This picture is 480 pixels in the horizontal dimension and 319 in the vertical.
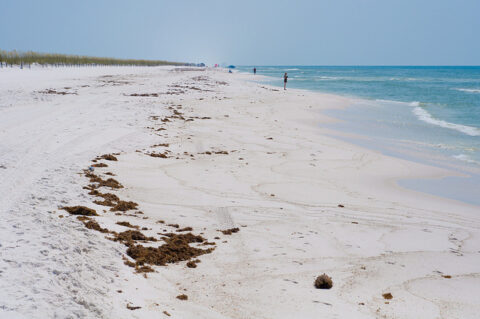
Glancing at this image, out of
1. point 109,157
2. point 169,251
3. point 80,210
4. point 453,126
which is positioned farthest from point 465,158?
point 80,210

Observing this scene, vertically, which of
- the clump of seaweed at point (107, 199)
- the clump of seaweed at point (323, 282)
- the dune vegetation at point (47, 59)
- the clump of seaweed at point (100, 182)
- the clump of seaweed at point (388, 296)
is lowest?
the clump of seaweed at point (388, 296)

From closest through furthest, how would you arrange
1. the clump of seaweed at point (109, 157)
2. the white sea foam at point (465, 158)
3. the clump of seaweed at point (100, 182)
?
the clump of seaweed at point (100, 182)
the clump of seaweed at point (109, 157)
the white sea foam at point (465, 158)

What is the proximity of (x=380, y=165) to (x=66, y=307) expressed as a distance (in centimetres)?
805

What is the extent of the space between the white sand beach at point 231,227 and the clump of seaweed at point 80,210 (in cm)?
14

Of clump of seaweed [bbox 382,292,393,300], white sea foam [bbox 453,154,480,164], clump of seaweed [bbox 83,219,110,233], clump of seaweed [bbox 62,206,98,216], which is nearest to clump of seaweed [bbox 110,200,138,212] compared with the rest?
clump of seaweed [bbox 62,206,98,216]

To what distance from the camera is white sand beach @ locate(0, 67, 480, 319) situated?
3221 millimetres

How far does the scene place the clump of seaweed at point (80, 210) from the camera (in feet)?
15.2

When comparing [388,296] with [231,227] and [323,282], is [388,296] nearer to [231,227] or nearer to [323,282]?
[323,282]

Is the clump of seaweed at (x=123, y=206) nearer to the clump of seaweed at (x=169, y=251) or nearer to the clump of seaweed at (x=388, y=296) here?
the clump of seaweed at (x=169, y=251)

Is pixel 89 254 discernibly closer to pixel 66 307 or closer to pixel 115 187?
pixel 66 307

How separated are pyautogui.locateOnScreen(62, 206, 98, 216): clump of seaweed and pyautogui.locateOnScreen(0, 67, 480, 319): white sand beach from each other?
5.6 inches

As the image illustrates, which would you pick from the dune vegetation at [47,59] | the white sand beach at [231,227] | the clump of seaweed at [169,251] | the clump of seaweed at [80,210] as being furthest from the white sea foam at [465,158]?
the dune vegetation at [47,59]

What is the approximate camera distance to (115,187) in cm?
613

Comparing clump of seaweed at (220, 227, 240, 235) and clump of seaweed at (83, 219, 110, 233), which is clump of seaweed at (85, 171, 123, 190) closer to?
clump of seaweed at (83, 219, 110, 233)
